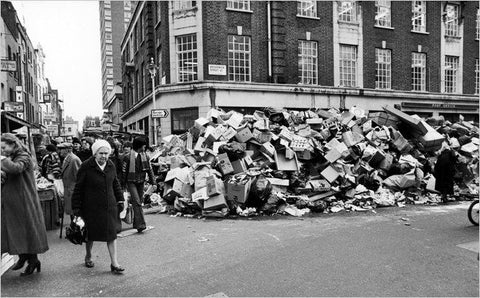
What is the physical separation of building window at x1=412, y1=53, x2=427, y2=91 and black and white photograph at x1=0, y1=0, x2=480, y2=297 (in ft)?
0.34

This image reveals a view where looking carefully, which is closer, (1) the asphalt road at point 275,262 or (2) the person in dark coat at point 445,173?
(1) the asphalt road at point 275,262

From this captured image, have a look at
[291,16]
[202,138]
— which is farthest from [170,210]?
[291,16]

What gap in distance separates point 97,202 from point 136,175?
241cm

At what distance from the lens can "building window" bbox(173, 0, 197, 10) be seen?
2081 centimetres

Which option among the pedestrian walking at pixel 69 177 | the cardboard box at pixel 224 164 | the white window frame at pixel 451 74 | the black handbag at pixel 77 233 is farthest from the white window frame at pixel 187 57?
the white window frame at pixel 451 74

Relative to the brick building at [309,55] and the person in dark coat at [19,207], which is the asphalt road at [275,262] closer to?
the person in dark coat at [19,207]

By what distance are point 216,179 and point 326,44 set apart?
1665 centimetres

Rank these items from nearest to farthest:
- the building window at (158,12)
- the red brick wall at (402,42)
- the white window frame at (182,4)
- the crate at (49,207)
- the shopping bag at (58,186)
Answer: the crate at (49,207), the shopping bag at (58,186), the white window frame at (182,4), the building window at (158,12), the red brick wall at (402,42)

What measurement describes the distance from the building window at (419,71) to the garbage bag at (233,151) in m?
19.9

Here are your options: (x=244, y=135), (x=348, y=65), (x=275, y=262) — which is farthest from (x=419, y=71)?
(x=275, y=262)

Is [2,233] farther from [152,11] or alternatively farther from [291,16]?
[152,11]

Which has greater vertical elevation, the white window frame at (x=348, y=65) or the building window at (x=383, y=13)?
the building window at (x=383, y=13)

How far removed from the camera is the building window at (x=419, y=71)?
25797 mm

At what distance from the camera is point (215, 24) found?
20562mm
